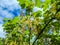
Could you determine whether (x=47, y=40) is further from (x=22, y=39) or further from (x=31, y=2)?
(x=31, y=2)

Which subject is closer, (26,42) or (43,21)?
(43,21)

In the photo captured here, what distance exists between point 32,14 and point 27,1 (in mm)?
391

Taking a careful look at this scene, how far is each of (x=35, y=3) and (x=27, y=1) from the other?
0.23 metres

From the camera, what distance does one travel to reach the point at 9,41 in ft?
17.8

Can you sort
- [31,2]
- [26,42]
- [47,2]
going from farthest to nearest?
[26,42]
[31,2]
[47,2]

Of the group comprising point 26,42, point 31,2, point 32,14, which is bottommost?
point 26,42

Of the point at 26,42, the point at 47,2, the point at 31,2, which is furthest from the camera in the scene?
the point at 26,42

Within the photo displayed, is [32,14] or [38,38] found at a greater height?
[32,14]

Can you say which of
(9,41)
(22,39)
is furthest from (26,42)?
(9,41)

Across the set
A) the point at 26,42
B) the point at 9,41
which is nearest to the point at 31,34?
the point at 26,42

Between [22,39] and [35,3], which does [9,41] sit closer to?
[22,39]

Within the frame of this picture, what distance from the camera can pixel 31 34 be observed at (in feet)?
16.5

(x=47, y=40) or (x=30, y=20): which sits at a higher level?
(x=30, y=20)

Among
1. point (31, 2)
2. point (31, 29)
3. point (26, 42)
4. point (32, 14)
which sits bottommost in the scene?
point (26, 42)
